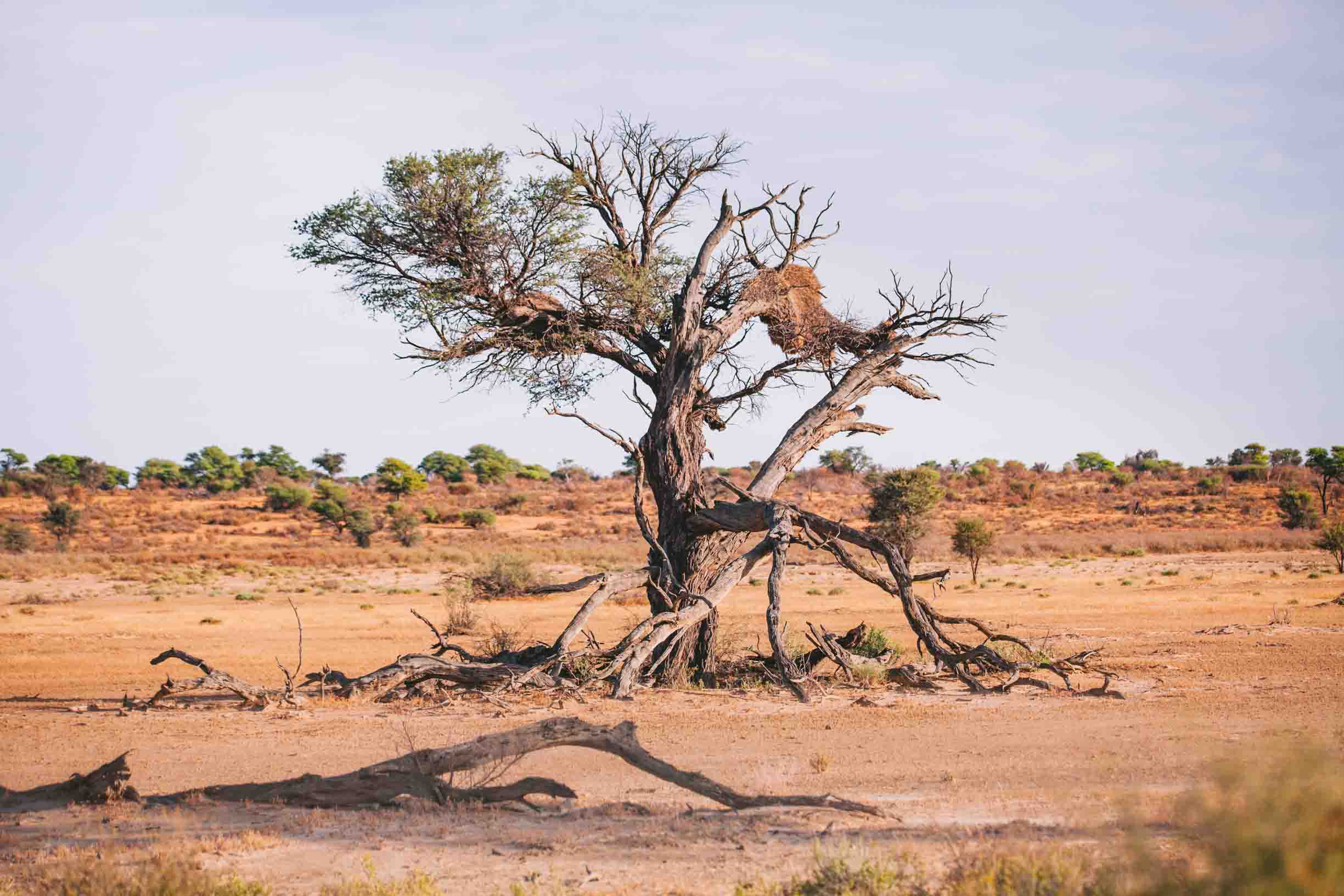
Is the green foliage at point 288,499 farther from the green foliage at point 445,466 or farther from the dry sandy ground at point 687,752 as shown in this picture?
the dry sandy ground at point 687,752

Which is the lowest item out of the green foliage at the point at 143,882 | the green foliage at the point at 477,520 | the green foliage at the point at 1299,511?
the green foliage at the point at 143,882

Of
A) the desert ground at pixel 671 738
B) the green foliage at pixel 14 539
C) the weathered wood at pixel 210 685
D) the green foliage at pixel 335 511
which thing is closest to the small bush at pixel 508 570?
the desert ground at pixel 671 738

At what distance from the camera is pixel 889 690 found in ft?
46.0

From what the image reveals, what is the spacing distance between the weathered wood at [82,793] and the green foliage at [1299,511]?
54.8 m

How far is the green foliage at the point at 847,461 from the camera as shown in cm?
7381

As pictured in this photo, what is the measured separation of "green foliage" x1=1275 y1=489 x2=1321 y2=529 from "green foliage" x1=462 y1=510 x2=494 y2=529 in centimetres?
3999

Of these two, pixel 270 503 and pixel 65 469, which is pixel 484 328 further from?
pixel 65 469

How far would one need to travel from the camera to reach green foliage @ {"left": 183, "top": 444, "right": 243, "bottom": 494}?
74.6 meters

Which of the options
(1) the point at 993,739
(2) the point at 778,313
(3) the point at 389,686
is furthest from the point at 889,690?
(3) the point at 389,686

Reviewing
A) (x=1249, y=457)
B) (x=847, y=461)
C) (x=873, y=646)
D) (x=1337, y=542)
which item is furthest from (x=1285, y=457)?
(x=873, y=646)

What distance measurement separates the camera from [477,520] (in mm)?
57906

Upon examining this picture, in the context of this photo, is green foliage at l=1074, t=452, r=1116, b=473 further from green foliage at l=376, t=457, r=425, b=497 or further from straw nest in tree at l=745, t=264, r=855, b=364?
straw nest in tree at l=745, t=264, r=855, b=364

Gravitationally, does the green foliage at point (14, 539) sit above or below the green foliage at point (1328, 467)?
below

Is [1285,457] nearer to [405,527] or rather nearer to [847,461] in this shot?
[847,461]
